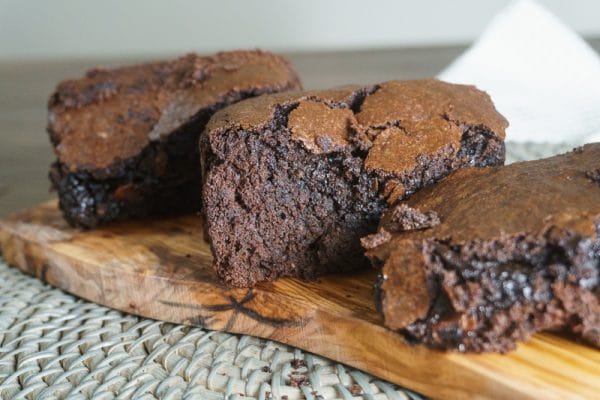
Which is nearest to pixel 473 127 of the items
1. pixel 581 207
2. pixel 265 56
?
pixel 581 207

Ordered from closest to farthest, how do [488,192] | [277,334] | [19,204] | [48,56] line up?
[488,192]
[277,334]
[19,204]
[48,56]

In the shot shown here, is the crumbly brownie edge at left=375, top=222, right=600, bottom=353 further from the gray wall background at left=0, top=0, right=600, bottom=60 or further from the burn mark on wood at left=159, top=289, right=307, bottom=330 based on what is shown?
the gray wall background at left=0, top=0, right=600, bottom=60

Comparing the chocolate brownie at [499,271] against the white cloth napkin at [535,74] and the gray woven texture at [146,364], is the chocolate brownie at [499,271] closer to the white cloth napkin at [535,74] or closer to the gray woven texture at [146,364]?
the gray woven texture at [146,364]

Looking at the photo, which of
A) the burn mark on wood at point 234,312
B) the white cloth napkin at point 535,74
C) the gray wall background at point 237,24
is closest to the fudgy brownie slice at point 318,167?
the burn mark on wood at point 234,312

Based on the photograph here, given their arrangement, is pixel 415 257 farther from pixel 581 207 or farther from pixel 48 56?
pixel 48 56

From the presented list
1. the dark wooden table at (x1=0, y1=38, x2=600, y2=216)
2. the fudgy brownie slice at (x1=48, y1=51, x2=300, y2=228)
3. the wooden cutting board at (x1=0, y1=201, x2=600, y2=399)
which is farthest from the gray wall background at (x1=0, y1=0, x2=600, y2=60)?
the wooden cutting board at (x1=0, y1=201, x2=600, y2=399)
